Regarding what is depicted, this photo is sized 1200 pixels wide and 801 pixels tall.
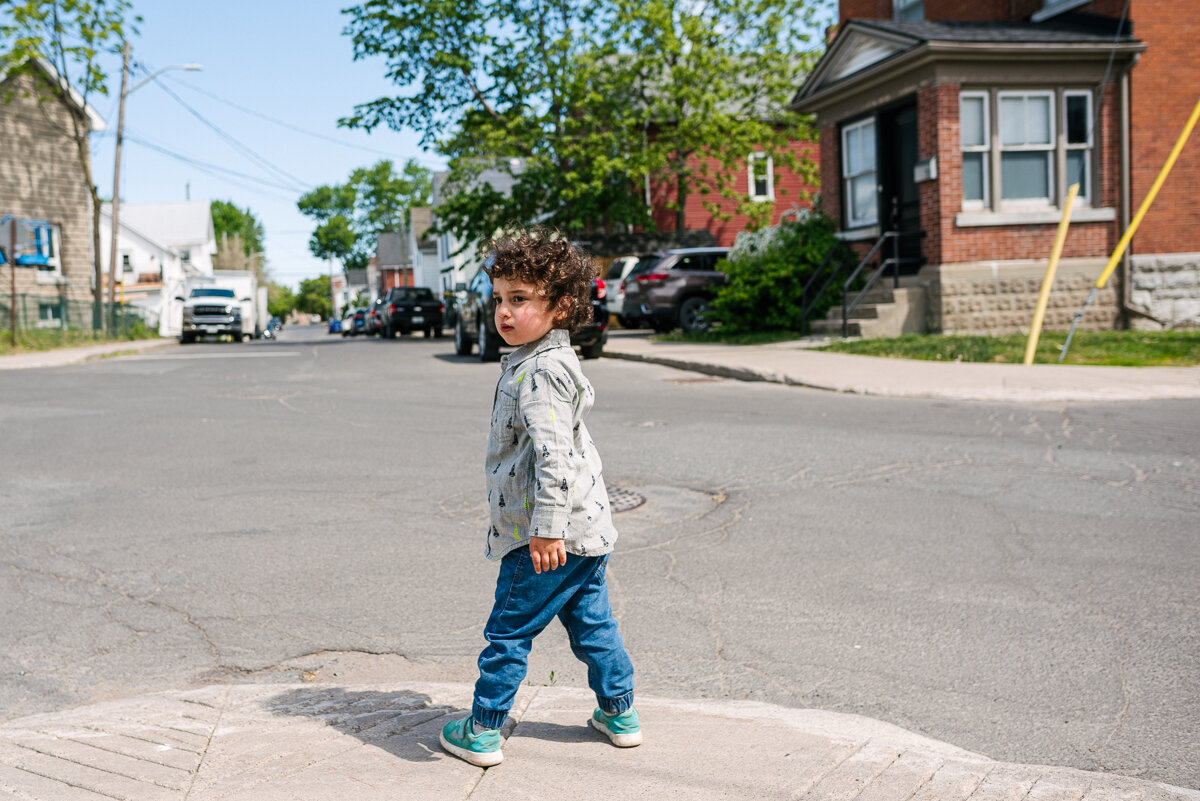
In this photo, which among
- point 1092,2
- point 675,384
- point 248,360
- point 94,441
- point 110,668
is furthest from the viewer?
point 248,360

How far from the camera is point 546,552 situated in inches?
112

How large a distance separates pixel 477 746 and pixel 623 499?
3688 millimetres

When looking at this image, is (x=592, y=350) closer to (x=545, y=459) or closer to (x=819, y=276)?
(x=819, y=276)

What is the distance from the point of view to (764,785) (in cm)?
280

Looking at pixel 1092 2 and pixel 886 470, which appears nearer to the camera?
pixel 886 470

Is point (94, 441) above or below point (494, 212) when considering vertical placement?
below

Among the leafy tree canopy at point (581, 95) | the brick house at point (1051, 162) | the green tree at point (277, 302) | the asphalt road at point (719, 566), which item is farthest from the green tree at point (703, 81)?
the green tree at point (277, 302)

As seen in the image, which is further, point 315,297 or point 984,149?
point 315,297

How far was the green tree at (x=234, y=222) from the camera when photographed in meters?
128

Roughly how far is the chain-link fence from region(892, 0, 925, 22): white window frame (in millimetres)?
21366

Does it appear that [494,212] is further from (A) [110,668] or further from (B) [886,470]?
(A) [110,668]

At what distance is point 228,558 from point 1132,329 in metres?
17.0

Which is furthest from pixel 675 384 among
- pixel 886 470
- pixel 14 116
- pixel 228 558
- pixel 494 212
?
pixel 14 116

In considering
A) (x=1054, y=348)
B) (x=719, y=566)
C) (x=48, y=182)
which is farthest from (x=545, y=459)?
(x=48, y=182)
